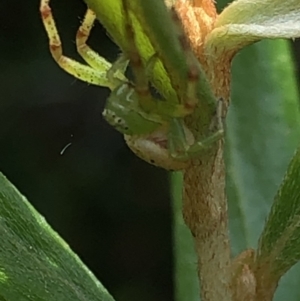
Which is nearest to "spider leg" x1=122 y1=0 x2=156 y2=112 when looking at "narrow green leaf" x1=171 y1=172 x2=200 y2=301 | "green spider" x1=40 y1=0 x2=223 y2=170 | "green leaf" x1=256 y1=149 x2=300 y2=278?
"green spider" x1=40 y1=0 x2=223 y2=170

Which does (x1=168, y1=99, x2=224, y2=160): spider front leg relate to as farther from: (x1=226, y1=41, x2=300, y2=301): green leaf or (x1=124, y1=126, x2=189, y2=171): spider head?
(x1=226, y1=41, x2=300, y2=301): green leaf

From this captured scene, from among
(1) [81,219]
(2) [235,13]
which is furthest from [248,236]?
(1) [81,219]

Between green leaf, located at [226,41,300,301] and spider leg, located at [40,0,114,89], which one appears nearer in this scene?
spider leg, located at [40,0,114,89]

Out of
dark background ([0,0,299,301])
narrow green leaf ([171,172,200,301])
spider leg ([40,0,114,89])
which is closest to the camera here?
spider leg ([40,0,114,89])

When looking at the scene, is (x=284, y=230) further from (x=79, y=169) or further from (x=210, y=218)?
(x=79, y=169)

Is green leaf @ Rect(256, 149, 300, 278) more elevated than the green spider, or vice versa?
the green spider

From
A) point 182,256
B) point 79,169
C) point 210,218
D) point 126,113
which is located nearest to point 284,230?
point 210,218
